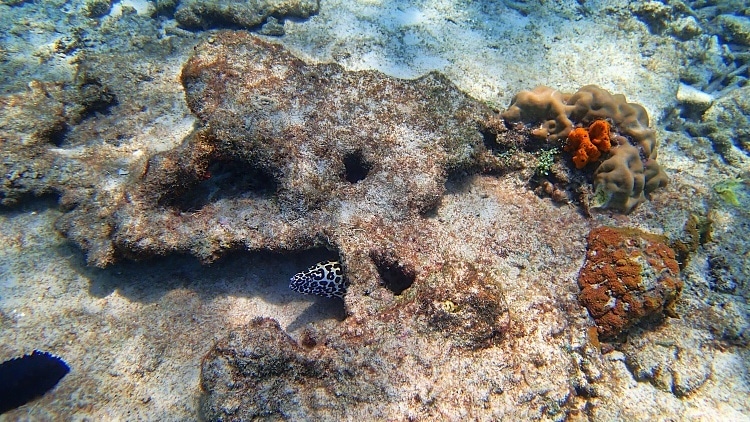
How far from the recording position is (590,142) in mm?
4484

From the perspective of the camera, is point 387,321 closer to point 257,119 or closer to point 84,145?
point 257,119

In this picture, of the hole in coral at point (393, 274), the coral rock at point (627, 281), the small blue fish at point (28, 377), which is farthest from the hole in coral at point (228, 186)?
the coral rock at point (627, 281)

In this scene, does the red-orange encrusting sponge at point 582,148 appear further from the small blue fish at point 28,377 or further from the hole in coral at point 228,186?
the small blue fish at point 28,377

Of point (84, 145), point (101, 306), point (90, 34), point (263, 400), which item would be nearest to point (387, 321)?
point (263, 400)

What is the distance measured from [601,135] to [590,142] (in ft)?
0.50

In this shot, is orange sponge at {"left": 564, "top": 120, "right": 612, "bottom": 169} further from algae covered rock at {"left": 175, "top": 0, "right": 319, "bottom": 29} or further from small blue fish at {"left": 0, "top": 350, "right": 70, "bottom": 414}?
small blue fish at {"left": 0, "top": 350, "right": 70, "bottom": 414}

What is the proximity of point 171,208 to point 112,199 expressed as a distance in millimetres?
724

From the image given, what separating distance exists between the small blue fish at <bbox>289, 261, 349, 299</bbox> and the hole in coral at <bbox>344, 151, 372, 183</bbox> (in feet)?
3.80

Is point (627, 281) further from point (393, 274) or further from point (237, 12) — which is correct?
point (237, 12)

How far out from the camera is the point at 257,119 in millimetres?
4039

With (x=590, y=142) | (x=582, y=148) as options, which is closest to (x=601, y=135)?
(x=590, y=142)

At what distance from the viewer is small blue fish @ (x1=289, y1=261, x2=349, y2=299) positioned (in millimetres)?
3496

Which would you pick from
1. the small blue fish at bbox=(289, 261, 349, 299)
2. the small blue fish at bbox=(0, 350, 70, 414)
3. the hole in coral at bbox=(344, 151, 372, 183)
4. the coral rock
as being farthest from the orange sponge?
the small blue fish at bbox=(0, 350, 70, 414)

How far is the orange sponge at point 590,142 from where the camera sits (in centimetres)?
446
